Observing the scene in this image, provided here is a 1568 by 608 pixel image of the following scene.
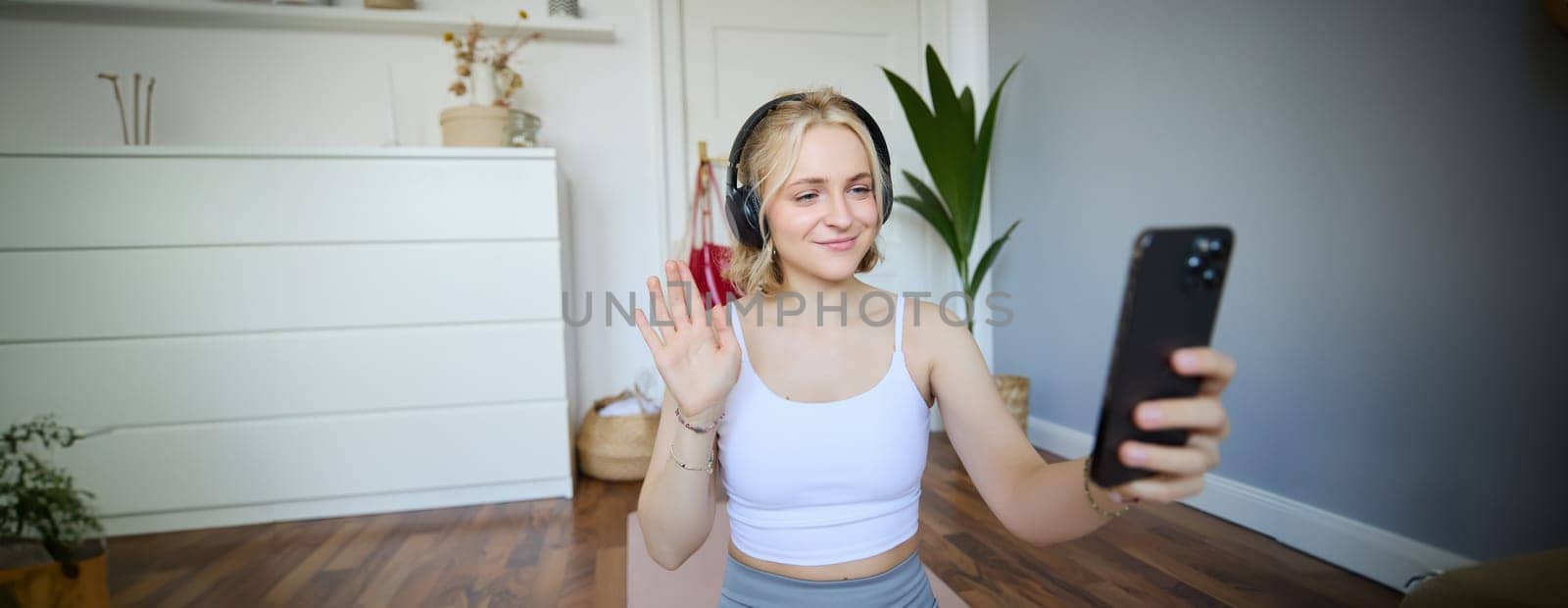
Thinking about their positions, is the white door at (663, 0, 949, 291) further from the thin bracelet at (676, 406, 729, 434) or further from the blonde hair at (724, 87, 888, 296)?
the thin bracelet at (676, 406, 729, 434)

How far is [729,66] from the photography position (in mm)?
3172

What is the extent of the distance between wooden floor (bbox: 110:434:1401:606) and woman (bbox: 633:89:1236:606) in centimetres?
90

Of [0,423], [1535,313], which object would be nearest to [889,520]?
[1535,313]

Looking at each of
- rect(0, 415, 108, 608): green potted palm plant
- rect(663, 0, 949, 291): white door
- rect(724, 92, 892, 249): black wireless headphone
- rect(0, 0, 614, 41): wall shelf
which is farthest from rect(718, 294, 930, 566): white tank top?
rect(0, 0, 614, 41): wall shelf

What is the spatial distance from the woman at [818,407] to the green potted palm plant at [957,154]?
1917 mm

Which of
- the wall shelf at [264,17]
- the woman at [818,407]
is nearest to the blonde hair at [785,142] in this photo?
the woman at [818,407]

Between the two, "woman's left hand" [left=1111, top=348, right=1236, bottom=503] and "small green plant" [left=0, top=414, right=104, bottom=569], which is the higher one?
"woman's left hand" [left=1111, top=348, right=1236, bottom=503]

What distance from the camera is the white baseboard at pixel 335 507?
7.59ft

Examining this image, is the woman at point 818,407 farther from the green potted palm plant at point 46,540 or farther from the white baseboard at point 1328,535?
the white baseboard at point 1328,535

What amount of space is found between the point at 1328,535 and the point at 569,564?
1894mm

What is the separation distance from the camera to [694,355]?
770 mm

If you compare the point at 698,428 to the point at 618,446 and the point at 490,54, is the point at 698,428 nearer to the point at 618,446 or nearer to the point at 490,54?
the point at 618,446

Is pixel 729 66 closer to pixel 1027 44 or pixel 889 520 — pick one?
pixel 1027 44

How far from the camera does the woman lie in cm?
80
